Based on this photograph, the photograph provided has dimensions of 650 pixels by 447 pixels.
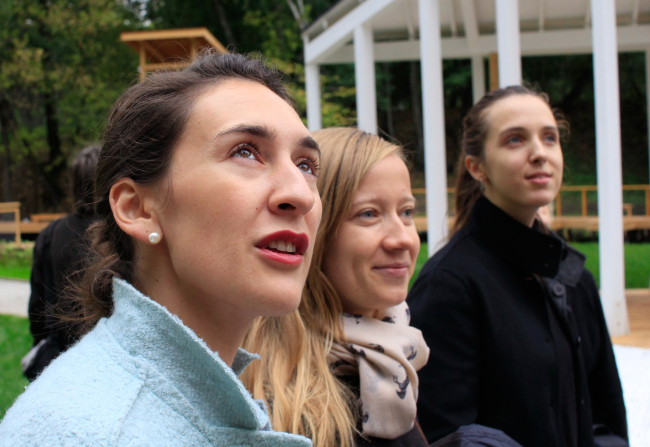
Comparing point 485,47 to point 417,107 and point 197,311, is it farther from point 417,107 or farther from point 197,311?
point 417,107

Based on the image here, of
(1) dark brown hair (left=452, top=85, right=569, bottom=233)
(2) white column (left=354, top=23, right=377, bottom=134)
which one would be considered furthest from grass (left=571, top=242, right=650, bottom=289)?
(1) dark brown hair (left=452, top=85, right=569, bottom=233)

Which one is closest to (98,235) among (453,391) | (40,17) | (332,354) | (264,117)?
(264,117)

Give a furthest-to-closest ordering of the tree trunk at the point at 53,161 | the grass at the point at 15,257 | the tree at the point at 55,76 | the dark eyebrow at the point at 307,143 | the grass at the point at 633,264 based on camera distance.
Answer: the tree trunk at the point at 53,161
the tree at the point at 55,76
the grass at the point at 15,257
the grass at the point at 633,264
the dark eyebrow at the point at 307,143

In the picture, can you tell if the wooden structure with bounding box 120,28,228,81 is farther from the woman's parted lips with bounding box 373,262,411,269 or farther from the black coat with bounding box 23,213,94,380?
the woman's parted lips with bounding box 373,262,411,269

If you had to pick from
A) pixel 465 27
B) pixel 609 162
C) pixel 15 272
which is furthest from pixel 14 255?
pixel 609 162

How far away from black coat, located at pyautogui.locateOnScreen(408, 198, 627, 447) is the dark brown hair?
37 centimetres

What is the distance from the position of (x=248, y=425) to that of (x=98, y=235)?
2.06ft

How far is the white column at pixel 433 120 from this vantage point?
7.48 m

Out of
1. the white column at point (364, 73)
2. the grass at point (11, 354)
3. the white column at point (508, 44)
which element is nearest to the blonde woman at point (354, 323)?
the grass at point (11, 354)

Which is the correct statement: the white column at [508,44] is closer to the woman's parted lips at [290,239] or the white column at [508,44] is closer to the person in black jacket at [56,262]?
the person in black jacket at [56,262]

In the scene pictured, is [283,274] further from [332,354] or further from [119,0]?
[119,0]

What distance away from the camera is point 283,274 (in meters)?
1.10

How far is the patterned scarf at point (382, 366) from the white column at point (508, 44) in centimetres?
524

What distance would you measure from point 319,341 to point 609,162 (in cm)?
539
